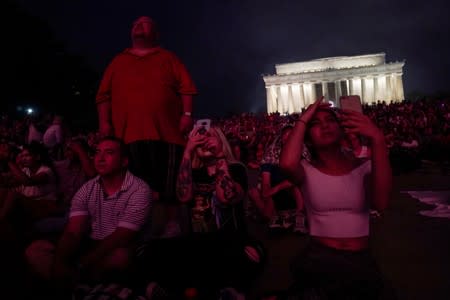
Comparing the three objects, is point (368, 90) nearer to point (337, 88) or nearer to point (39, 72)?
point (337, 88)

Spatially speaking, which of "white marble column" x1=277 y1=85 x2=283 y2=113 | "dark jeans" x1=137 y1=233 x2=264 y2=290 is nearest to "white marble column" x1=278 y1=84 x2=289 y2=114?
"white marble column" x1=277 y1=85 x2=283 y2=113

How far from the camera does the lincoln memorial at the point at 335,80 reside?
225 feet

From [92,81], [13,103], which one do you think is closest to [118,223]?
[13,103]

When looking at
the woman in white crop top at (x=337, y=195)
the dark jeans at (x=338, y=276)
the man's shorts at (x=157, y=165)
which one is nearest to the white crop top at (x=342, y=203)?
the woman in white crop top at (x=337, y=195)

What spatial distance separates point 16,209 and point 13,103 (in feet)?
101

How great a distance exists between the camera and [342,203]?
2740 millimetres

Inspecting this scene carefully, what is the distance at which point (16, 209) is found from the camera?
4301mm

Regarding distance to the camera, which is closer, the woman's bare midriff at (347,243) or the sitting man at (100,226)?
the woman's bare midriff at (347,243)

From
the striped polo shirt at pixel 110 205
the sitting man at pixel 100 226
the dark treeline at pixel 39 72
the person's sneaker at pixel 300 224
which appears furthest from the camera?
the dark treeline at pixel 39 72

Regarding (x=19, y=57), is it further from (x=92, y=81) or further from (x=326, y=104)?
(x=326, y=104)

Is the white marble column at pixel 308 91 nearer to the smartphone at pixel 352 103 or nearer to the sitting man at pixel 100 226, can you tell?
the sitting man at pixel 100 226

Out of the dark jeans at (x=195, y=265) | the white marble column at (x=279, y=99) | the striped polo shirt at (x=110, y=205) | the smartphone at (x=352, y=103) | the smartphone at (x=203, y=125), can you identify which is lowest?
the dark jeans at (x=195, y=265)

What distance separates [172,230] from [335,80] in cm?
6968

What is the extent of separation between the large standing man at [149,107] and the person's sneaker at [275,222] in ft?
5.44
